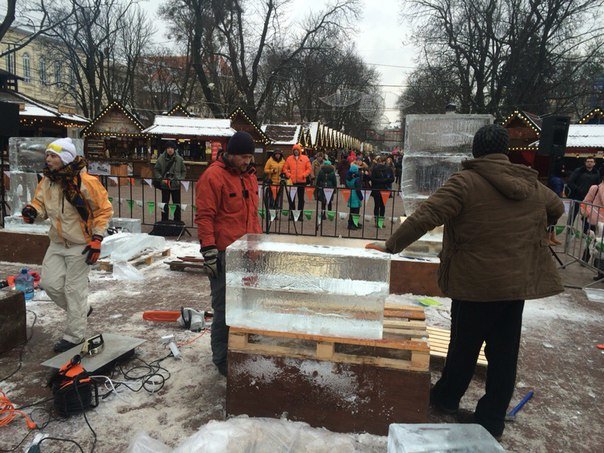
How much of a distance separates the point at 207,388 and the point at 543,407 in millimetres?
2719

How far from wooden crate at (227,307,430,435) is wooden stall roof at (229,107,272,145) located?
76.2 ft

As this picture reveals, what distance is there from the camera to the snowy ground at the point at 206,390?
2943 millimetres

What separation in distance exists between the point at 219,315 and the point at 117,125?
24.1 metres

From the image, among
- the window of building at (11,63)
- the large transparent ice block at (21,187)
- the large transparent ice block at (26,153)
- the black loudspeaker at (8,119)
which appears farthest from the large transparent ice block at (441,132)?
the window of building at (11,63)

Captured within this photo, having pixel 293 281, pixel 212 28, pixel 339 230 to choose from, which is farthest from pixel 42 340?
pixel 212 28

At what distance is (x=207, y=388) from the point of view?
3658 millimetres

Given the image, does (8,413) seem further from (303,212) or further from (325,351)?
(303,212)

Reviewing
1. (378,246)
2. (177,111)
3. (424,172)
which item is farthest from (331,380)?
(177,111)

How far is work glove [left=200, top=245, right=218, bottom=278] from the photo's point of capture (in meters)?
3.54

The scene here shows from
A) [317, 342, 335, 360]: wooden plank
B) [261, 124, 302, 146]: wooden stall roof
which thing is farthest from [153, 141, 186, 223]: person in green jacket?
[261, 124, 302, 146]: wooden stall roof

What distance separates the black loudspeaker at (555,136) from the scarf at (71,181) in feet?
22.7

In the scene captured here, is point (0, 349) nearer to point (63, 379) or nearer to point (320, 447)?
point (63, 379)

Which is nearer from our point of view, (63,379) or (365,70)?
(63,379)

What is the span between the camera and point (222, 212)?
148 inches
